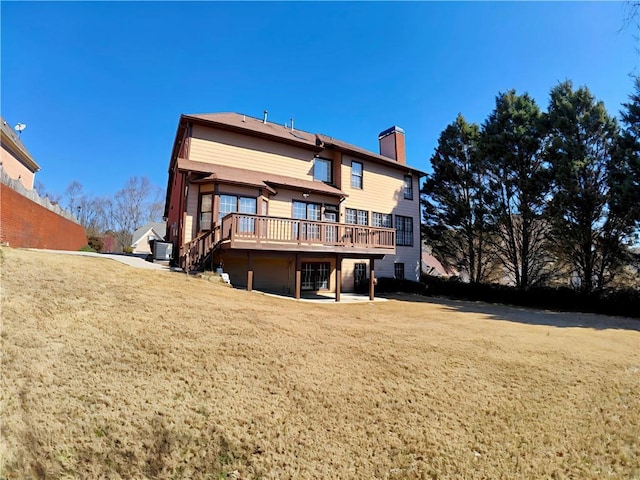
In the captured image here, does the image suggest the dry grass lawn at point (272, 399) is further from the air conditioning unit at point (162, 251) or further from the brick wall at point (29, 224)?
the air conditioning unit at point (162, 251)

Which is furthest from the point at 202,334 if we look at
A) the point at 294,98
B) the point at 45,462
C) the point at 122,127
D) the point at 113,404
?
the point at 122,127

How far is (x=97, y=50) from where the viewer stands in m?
11.8

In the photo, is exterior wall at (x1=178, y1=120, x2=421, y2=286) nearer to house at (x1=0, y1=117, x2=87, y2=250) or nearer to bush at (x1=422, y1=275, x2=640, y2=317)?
bush at (x1=422, y1=275, x2=640, y2=317)

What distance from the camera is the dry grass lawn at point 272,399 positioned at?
3.08 meters

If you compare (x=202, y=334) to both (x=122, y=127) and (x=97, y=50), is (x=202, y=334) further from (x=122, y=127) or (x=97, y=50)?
(x=122, y=127)

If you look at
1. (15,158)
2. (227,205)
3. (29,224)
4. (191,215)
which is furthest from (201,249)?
(15,158)

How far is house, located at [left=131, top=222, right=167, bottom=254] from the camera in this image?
1766 inches

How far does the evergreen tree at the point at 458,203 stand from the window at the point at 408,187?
3.20 meters

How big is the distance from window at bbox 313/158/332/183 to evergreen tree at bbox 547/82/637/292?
40.0 feet

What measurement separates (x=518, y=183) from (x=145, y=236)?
151ft

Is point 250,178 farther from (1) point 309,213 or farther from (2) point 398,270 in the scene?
(2) point 398,270

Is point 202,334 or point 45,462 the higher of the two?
point 202,334

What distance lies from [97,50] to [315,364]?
559 inches

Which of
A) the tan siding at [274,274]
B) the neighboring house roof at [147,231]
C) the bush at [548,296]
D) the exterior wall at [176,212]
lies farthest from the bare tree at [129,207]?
the bush at [548,296]
